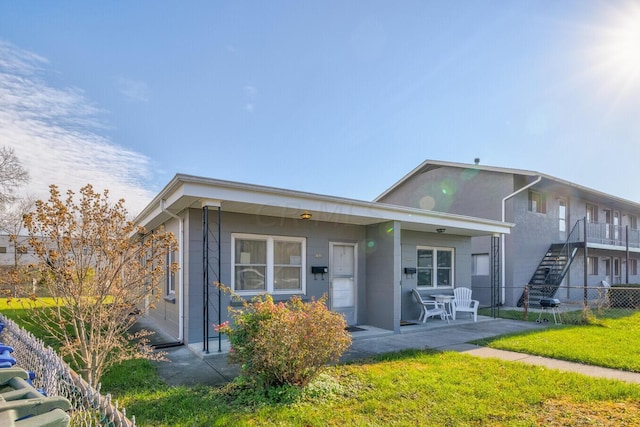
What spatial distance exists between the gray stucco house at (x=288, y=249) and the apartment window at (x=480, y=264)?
502cm

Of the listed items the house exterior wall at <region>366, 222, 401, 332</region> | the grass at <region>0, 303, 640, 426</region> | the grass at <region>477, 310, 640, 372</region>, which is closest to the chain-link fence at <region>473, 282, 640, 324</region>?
the grass at <region>477, 310, 640, 372</region>

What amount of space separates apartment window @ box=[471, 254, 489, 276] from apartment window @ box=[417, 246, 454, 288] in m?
4.73

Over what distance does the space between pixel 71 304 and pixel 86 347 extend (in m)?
0.48

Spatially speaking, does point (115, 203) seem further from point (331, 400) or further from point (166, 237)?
point (331, 400)

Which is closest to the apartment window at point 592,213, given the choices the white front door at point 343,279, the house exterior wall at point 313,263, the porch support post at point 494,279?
the porch support post at point 494,279

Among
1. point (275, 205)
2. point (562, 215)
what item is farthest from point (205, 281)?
point (562, 215)

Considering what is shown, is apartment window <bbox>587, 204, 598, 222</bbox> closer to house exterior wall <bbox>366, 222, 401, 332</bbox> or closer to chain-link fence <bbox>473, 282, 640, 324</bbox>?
chain-link fence <bbox>473, 282, 640, 324</bbox>

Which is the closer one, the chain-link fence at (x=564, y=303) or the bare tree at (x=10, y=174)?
the chain-link fence at (x=564, y=303)

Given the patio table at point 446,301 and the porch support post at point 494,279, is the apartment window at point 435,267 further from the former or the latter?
the porch support post at point 494,279

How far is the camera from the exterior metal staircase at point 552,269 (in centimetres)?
1523

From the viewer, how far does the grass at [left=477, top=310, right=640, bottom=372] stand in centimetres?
630

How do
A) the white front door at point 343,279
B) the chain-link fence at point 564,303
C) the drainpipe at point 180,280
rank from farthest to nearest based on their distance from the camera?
the chain-link fence at point 564,303 → the white front door at point 343,279 → the drainpipe at point 180,280

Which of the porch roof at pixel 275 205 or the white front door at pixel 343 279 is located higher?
the porch roof at pixel 275 205

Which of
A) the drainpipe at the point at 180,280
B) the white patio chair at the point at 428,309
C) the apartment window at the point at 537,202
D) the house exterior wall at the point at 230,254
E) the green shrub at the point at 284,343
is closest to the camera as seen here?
the green shrub at the point at 284,343
